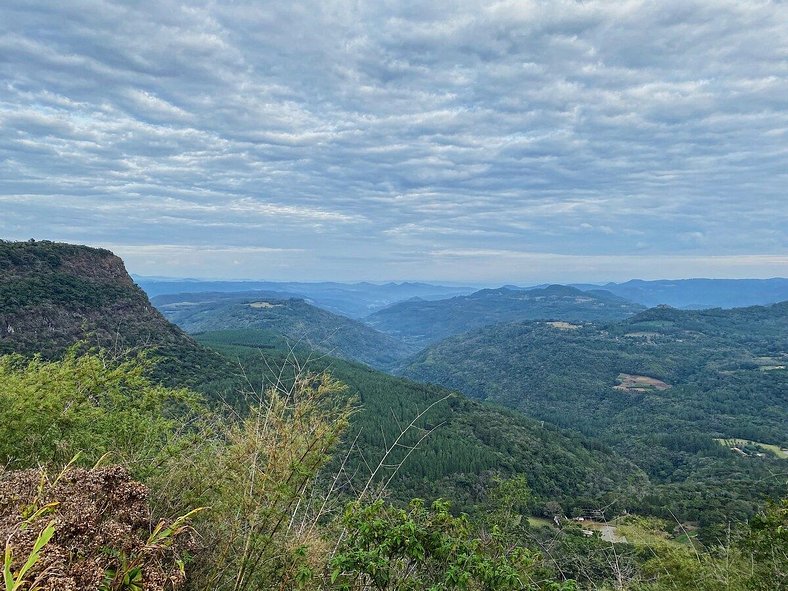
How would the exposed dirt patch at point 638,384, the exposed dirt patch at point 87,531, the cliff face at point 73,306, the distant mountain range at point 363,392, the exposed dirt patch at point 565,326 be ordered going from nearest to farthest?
the exposed dirt patch at point 87,531 < the cliff face at point 73,306 < the distant mountain range at point 363,392 < the exposed dirt patch at point 638,384 < the exposed dirt patch at point 565,326

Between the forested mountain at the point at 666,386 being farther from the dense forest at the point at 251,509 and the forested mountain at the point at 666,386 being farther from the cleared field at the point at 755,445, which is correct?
the dense forest at the point at 251,509

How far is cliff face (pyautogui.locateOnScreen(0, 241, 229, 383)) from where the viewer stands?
3844 centimetres

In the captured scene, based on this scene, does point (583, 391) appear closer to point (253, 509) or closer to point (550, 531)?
point (550, 531)

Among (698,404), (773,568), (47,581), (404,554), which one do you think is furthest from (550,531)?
(698,404)

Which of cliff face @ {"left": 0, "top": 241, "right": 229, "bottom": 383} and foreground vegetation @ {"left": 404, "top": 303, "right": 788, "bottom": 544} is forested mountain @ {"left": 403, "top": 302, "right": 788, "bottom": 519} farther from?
cliff face @ {"left": 0, "top": 241, "right": 229, "bottom": 383}

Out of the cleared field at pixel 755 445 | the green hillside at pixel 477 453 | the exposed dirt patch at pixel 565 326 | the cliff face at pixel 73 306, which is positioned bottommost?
the cleared field at pixel 755 445

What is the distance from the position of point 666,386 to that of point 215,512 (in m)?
147

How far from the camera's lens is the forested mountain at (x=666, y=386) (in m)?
71.9

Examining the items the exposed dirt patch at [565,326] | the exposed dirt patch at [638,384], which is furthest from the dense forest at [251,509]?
the exposed dirt patch at [565,326]

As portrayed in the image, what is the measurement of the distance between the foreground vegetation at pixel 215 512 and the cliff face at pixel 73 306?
3271cm

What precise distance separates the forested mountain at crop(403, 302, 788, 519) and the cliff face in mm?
53373

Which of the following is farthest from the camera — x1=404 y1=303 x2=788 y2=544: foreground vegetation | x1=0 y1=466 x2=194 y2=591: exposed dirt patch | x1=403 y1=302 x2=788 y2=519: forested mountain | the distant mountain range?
x1=403 y1=302 x2=788 y2=519: forested mountain

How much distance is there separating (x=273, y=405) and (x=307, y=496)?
1038 millimetres

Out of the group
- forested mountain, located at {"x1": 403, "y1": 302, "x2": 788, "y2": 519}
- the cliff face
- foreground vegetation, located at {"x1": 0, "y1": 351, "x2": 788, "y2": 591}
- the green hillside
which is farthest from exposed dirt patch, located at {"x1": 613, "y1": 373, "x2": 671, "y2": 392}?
foreground vegetation, located at {"x1": 0, "y1": 351, "x2": 788, "y2": 591}
